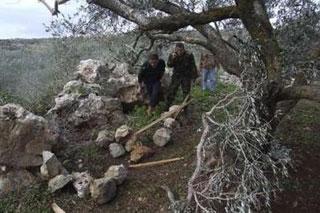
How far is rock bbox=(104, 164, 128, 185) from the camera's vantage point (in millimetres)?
9680

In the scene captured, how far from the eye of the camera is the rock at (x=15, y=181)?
9953 millimetres

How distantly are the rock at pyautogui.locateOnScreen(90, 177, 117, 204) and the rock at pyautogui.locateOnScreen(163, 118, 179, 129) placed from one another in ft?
7.65

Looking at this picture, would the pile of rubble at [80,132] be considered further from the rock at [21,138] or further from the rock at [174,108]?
the rock at [174,108]

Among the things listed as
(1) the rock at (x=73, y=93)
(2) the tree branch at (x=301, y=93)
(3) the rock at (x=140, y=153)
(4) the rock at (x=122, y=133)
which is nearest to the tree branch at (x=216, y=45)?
(2) the tree branch at (x=301, y=93)

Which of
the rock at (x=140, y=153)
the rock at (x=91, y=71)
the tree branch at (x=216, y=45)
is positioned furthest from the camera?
the rock at (x=91, y=71)

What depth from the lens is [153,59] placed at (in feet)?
39.5

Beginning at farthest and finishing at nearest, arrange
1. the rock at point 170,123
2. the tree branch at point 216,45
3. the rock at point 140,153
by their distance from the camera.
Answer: the rock at point 170,123 < the rock at point 140,153 < the tree branch at point 216,45

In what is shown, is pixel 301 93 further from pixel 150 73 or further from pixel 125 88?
pixel 125 88

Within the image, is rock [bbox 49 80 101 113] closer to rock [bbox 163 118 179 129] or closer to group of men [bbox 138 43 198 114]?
group of men [bbox 138 43 198 114]

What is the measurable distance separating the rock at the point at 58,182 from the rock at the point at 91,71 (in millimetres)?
3795

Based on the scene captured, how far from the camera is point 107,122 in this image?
12.2 metres

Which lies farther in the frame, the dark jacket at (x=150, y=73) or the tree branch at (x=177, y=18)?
the dark jacket at (x=150, y=73)

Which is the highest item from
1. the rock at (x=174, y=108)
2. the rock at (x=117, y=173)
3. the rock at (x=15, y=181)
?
the rock at (x=174, y=108)

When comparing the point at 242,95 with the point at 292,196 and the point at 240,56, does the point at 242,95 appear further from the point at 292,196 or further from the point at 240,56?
the point at 292,196
